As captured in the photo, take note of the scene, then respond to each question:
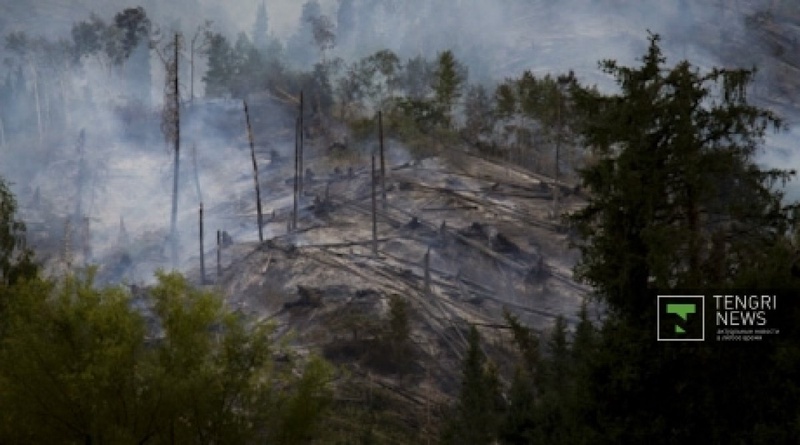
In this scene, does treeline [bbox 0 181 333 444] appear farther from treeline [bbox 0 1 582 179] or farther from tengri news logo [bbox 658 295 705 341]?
treeline [bbox 0 1 582 179]

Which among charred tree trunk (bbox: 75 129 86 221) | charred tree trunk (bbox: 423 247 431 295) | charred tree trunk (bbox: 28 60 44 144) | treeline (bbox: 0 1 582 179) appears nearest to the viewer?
charred tree trunk (bbox: 423 247 431 295)

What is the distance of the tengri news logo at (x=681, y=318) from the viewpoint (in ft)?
57.4

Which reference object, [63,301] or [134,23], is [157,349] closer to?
[63,301]

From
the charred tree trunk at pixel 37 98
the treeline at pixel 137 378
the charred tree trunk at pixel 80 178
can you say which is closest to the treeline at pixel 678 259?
the treeline at pixel 137 378

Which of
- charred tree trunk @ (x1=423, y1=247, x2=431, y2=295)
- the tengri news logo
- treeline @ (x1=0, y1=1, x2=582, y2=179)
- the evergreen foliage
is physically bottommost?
charred tree trunk @ (x1=423, y1=247, x2=431, y2=295)

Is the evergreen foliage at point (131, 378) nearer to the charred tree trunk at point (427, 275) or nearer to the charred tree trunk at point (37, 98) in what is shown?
the charred tree trunk at point (427, 275)

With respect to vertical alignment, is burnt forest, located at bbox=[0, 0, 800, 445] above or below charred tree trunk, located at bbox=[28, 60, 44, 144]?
below

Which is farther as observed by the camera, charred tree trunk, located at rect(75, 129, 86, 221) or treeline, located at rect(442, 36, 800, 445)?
charred tree trunk, located at rect(75, 129, 86, 221)

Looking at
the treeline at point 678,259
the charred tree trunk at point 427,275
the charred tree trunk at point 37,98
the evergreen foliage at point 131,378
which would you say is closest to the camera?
the treeline at point 678,259

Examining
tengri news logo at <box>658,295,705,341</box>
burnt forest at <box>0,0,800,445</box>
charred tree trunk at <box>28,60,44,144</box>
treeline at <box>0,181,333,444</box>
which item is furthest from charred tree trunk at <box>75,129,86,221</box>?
tengri news logo at <box>658,295,705,341</box>

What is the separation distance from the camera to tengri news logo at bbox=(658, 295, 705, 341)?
688 inches

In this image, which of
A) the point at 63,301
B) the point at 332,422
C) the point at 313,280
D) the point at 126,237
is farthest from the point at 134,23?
the point at 63,301

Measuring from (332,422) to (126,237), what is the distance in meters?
37.2

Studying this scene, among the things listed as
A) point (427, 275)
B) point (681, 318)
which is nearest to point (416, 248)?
point (427, 275)
